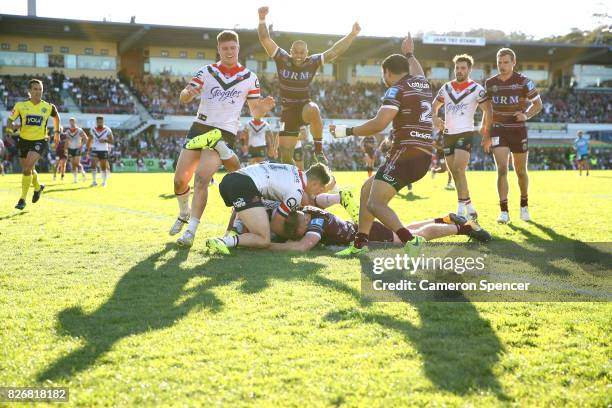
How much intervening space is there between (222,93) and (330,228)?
7.24 ft

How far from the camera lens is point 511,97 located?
29.6 ft

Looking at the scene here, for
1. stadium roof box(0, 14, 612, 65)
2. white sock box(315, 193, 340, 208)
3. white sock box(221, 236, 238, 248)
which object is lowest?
white sock box(221, 236, 238, 248)

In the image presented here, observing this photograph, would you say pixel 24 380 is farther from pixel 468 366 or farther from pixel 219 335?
pixel 468 366

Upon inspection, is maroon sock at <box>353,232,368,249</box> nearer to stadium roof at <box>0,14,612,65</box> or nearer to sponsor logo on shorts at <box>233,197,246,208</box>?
sponsor logo on shorts at <box>233,197,246,208</box>

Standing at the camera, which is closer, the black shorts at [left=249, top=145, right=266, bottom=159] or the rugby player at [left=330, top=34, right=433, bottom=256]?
the rugby player at [left=330, top=34, right=433, bottom=256]

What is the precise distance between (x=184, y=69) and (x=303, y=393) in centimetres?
4968

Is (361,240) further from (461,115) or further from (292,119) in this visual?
(292,119)

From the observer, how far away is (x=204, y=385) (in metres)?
2.69

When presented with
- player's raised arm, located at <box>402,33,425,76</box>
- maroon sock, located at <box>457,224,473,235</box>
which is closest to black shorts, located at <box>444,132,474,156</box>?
player's raised arm, located at <box>402,33,425,76</box>

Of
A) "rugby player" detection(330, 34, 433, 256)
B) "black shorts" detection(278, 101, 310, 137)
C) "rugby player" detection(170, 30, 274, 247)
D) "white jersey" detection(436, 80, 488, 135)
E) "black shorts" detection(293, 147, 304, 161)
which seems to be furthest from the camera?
"black shorts" detection(293, 147, 304, 161)

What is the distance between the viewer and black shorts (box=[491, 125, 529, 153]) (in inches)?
354

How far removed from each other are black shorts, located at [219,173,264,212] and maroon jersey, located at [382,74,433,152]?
1.54 meters

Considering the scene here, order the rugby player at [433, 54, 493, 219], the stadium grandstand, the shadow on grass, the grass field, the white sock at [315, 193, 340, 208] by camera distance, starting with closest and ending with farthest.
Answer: the grass field → the shadow on grass → the white sock at [315, 193, 340, 208] → the rugby player at [433, 54, 493, 219] → the stadium grandstand

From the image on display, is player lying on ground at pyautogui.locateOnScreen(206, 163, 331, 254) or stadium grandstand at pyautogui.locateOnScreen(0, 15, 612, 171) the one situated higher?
stadium grandstand at pyautogui.locateOnScreen(0, 15, 612, 171)
